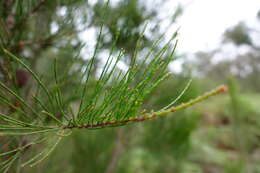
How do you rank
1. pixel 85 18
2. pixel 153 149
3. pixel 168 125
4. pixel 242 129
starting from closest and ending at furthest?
1. pixel 85 18
2. pixel 168 125
3. pixel 153 149
4. pixel 242 129

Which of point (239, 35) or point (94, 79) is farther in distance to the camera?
point (239, 35)

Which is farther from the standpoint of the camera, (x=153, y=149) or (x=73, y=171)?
(x=153, y=149)

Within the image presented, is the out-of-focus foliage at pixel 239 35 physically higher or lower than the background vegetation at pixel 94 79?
higher

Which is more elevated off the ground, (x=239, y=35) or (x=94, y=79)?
(x=239, y=35)

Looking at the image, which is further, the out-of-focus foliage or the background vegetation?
the out-of-focus foliage

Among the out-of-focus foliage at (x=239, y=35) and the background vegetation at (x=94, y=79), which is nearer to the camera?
the background vegetation at (x=94, y=79)

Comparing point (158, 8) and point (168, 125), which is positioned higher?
point (158, 8)

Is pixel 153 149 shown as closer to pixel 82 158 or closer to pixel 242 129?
pixel 82 158

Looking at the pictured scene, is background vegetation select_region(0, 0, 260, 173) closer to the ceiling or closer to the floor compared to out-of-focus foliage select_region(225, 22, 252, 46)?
closer to the floor

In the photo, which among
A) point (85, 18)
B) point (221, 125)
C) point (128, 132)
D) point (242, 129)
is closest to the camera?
point (85, 18)

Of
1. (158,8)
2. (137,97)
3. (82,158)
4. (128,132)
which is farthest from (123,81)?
(82,158)

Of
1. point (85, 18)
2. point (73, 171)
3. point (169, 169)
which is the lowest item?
point (169, 169)
